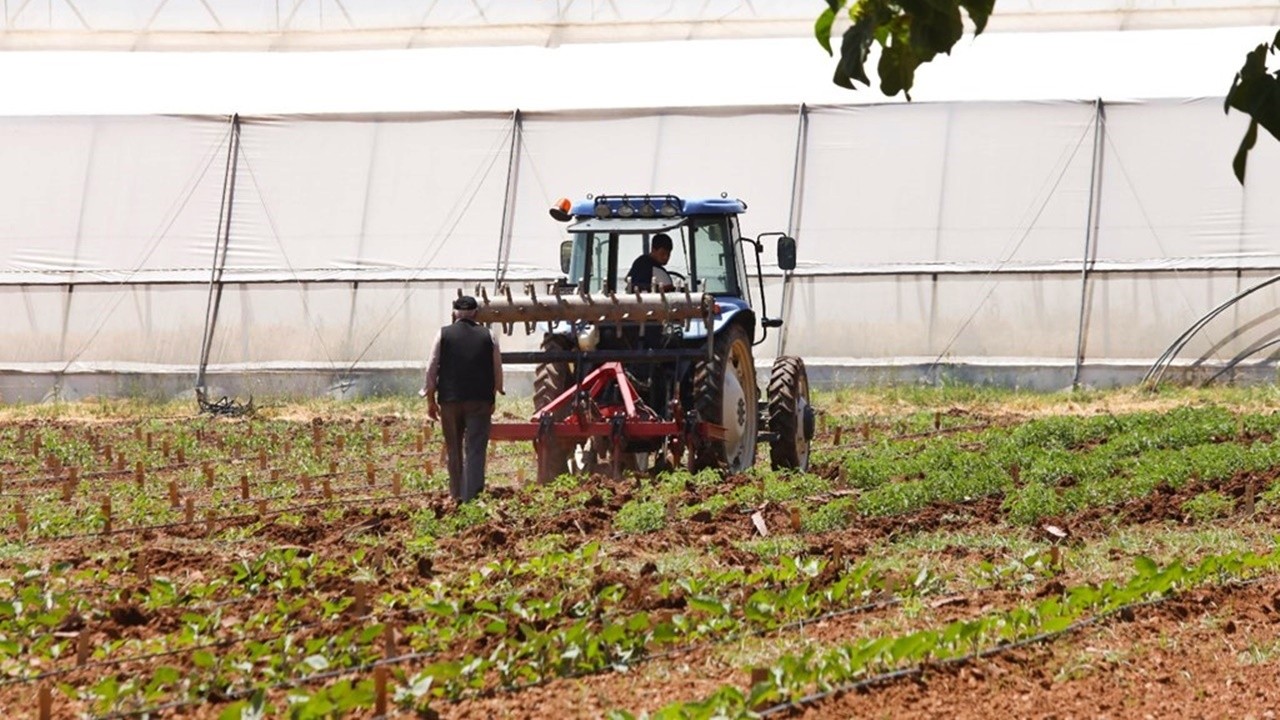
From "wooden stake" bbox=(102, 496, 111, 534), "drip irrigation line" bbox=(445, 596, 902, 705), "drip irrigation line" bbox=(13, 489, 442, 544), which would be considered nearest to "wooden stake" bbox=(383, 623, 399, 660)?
"drip irrigation line" bbox=(445, 596, 902, 705)

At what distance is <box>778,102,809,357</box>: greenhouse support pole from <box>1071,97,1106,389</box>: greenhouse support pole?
A: 3723mm

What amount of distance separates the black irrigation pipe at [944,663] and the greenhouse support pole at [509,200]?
19.6 meters

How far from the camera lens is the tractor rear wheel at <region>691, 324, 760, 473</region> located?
47.8ft

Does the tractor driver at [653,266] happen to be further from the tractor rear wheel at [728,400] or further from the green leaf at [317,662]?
the green leaf at [317,662]

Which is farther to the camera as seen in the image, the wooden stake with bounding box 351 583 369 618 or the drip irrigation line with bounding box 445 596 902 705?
the wooden stake with bounding box 351 583 369 618

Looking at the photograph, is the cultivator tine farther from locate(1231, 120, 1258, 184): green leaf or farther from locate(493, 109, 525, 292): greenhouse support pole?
locate(493, 109, 525, 292): greenhouse support pole

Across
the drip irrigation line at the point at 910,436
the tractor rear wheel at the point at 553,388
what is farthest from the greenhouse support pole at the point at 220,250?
the tractor rear wheel at the point at 553,388

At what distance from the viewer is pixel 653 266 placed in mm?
15352

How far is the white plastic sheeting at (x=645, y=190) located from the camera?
2627cm

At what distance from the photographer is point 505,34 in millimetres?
32500

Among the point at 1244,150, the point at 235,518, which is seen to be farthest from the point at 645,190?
the point at 1244,150

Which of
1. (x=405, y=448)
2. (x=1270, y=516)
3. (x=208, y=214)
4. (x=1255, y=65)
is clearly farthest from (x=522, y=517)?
(x=208, y=214)

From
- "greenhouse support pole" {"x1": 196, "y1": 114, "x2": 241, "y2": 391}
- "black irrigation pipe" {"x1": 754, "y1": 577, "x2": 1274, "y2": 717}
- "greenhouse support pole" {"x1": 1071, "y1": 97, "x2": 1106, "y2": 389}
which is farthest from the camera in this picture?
"greenhouse support pole" {"x1": 196, "y1": 114, "x2": 241, "y2": 391}

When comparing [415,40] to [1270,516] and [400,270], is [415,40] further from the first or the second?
[1270,516]
